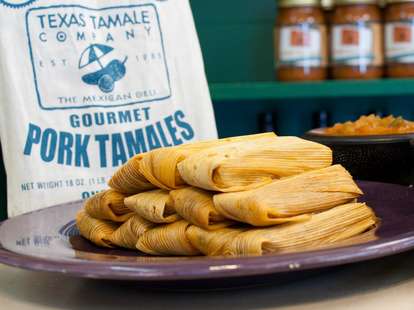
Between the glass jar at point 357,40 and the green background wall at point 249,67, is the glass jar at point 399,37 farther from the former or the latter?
the green background wall at point 249,67

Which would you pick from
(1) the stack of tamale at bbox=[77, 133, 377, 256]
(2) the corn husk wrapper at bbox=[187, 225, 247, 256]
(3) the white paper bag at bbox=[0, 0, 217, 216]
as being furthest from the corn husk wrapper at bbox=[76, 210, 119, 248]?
(3) the white paper bag at bbox=[0, 0, 217, 216]

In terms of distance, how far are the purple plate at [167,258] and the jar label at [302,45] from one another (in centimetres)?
100

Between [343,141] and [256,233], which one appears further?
[343,141]

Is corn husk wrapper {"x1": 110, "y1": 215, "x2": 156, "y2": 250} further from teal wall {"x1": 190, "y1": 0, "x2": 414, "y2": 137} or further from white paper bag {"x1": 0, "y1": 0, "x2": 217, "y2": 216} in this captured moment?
teal wall {"x1": 190, "y1": 0, "x2": 414, "y2": 137}

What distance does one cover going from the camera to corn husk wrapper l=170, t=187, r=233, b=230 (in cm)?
58

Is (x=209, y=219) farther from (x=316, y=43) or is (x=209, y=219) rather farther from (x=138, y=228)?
(x=316, y=43)

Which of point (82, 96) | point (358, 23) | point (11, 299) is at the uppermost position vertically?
point (358, 23)

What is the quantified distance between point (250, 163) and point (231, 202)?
0.06 meters

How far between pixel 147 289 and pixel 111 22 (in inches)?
31.6

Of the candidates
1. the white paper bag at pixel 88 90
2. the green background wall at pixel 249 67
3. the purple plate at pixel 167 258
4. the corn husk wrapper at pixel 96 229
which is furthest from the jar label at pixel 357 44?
the corn husk wrapper at pixel 96 229

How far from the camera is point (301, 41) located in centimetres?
166

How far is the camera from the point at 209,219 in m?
0.59

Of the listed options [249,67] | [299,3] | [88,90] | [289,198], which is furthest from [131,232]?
[249,67]

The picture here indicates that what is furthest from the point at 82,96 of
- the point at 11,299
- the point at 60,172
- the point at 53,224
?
the point at 11,299
